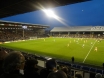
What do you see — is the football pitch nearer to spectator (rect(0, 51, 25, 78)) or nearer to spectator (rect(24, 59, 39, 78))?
spectator (rect(24, 59, 39, 78))

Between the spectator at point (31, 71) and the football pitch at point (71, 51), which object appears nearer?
the spectator at point (31, 71)

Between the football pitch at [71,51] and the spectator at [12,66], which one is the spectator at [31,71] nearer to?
the spectator at [12,66]

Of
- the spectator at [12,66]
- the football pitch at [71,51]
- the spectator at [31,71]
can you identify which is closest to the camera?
the spectator at [12,66]

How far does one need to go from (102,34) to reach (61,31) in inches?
1142

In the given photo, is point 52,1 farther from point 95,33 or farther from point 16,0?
point 95,33

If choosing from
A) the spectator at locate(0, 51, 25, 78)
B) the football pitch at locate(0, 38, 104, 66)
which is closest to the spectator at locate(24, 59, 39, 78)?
the spectator at locate(0, 51, 25, 78)

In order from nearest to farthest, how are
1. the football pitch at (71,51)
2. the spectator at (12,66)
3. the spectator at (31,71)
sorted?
1. the spectator at (12,66)
2. the spectator at (31,71)
3. the football pitch at (71,51)

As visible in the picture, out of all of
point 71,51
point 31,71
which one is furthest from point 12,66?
point 71,51

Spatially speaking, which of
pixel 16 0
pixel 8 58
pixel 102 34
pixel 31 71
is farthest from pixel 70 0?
pixel 102 34

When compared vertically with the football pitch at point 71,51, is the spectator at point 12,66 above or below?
above


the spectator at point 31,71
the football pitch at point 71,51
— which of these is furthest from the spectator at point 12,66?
the football pitch at point 71,51

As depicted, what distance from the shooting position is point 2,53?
2.82 m

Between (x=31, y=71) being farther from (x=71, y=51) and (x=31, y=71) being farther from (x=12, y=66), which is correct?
(x=71, y=51)

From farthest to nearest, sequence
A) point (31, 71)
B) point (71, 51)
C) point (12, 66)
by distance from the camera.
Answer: point (71, 51), point (31, 71), point (12, 66)
